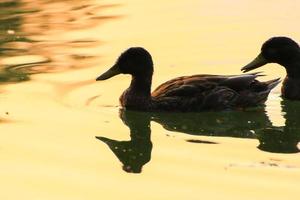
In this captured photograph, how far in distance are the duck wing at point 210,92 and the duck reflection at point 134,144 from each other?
1.19 feet

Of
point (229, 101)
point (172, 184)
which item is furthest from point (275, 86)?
point (172, 184)

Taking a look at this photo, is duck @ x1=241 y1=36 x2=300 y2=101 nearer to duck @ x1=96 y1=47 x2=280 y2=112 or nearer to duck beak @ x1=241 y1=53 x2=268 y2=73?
duck beak @ x1=241 y1=53 x2=268 y2=73

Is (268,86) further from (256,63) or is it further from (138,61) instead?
(138,61)

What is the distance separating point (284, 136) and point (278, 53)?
2.11 m

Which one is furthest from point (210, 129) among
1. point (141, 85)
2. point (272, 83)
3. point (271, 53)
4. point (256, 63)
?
point (271, 53)

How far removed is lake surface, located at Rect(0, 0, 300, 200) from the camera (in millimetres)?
9469

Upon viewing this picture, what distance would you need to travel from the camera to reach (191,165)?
9914 millimetres

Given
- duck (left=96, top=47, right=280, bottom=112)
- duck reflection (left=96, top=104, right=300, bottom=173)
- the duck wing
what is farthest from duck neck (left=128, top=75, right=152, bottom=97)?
duck reflection (left=96, top=104, right=300, bottom=173)

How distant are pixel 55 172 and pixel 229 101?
3.21 metres

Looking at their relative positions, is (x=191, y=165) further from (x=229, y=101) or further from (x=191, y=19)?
(x=191, y=19)

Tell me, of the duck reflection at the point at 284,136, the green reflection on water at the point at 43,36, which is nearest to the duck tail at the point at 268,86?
the duck reflection at the point at 284,136

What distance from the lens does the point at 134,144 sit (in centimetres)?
1098

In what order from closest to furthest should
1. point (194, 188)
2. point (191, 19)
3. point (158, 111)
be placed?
point (194, 188) < point (158, 111) < point (191, 19)

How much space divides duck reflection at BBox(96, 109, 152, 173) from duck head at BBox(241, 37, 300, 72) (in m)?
1.79
